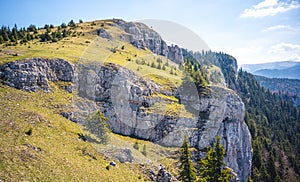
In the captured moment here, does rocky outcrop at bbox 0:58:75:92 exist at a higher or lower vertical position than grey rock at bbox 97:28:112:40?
lower

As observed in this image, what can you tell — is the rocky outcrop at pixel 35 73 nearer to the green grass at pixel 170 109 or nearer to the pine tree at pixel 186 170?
the green grass at pixel 170 109

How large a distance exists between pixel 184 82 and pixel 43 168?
57.2m

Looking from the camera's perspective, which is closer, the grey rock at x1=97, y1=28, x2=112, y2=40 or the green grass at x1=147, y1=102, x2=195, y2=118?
the green grass at x1=147, y1=102, x2=195, y2=118

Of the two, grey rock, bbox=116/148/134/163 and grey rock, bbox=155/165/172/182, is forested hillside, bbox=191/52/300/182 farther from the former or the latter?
grey rock, bbox=116/148/134/163

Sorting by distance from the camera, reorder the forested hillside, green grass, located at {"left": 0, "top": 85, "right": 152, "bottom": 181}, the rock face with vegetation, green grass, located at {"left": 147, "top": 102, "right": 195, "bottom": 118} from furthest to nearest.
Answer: the forested hillside < green grass, located at {"left": 147, "top": 102, "right": 195, "bottom": 118} < the rock face with vegetation < green grass, located at {"left": 0, "top": 85, "right": 152, "bottom": 181}

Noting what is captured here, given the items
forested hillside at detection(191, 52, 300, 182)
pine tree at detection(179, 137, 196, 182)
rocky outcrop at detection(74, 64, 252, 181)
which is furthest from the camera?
forested hillside at detection(191, 52, 300, 182)

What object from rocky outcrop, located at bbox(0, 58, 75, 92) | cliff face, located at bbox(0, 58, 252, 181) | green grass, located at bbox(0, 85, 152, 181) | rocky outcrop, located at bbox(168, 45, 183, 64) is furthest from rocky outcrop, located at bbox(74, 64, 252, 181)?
rocky outcrop, located at bbox(168, 45, 183, 64)

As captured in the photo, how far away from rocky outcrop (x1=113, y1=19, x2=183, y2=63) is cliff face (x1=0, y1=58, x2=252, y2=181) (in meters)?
56.0

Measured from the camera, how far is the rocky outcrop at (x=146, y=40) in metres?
115

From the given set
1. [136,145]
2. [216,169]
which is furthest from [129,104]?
[216,169]

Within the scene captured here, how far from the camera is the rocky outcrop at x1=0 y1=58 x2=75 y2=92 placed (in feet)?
129

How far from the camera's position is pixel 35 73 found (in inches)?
1693

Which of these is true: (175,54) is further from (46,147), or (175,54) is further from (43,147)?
(43,147)

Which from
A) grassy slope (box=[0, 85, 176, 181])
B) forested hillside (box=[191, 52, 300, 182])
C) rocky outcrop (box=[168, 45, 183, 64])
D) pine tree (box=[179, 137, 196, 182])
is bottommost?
forested hillside (box=[191, 52, 300, 182])
